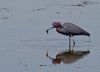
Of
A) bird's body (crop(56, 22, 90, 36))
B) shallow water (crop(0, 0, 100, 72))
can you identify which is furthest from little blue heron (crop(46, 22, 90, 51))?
shallow water (crop(0, 0, 100, 72))

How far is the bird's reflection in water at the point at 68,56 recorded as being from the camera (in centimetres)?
1132

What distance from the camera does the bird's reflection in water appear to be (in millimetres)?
11320

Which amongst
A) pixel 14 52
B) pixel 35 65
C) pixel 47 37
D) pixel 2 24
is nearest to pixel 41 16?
pixel 2 24

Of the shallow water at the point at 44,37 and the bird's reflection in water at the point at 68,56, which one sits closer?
the shallow water at the point at 44,37

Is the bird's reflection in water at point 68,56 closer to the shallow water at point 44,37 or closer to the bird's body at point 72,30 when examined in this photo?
the shallow water at point 44,37

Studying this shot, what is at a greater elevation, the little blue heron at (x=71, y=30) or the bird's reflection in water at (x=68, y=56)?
the little blue heron at (x=71, y=30)

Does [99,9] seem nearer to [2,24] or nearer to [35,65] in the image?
[2,24]

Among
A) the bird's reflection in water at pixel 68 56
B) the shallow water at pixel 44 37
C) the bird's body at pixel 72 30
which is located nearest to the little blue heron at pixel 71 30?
the bird's body at pixel 72 30

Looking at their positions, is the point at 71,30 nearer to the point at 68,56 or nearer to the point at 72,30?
the point at 72,30

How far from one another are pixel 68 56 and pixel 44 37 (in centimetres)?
162

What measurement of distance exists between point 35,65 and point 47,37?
100 inches

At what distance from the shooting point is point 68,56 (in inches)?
466

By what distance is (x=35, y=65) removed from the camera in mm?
10836

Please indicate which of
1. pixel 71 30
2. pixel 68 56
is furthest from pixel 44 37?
Answer: pixel 68 56
